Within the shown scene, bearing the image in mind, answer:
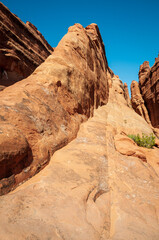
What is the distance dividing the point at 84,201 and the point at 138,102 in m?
25.6

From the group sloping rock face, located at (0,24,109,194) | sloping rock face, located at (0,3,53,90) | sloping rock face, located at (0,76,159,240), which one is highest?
sloping rock face, located at (0,3,53,90)

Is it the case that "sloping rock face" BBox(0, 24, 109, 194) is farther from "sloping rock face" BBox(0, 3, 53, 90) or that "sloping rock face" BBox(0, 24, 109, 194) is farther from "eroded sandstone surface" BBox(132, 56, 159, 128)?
Answer: "eroded sandstone surface" BBox(132, 56, 159, 128)

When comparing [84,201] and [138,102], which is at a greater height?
[138,102]

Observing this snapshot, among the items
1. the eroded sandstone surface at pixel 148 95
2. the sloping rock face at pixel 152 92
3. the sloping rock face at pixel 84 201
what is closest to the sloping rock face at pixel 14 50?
the sloping rock face at pixel 84 201

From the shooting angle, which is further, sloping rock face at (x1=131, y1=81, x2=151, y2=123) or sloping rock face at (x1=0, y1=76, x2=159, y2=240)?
sloping rock face at (x1=131, y1=81, x2=151, y2=123)

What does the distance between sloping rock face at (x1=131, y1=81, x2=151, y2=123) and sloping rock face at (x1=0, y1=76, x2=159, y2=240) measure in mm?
21694

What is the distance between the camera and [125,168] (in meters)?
3.88

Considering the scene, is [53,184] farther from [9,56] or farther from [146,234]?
[9,56]

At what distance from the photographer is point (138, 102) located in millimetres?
25141

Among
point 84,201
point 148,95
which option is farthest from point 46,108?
point 148,95

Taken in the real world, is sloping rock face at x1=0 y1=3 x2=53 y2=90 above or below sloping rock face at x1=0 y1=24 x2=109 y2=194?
above

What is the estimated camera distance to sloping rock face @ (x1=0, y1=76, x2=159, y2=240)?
67.1 inches

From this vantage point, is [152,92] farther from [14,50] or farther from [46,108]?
[46,108]

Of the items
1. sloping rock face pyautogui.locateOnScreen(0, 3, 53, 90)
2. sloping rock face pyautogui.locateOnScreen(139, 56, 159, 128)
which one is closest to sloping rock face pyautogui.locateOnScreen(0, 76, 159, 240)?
sloping rock face pyautogui.locateOnScreen(0, 3, 53, 90)
